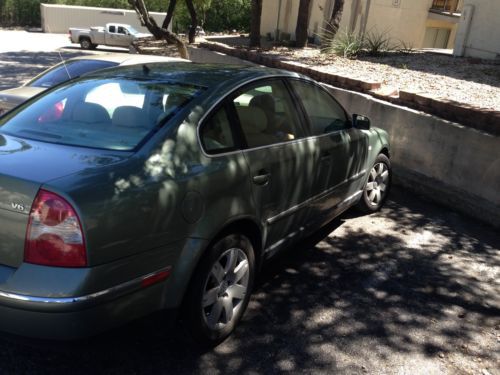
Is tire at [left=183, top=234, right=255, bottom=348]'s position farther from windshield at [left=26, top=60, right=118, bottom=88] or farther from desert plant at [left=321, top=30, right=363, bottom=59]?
desert plant at [left=321, top=30, right=363, bottom=59]

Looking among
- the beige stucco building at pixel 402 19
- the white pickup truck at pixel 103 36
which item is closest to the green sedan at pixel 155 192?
the beige stucco building at pixel 402 19

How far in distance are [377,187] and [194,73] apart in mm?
2751

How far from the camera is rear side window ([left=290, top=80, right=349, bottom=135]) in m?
4.32

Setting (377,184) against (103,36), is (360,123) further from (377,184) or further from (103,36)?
(103,36)

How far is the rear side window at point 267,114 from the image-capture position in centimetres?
358

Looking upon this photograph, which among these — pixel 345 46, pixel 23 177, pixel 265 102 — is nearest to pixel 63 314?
pixel 23 177

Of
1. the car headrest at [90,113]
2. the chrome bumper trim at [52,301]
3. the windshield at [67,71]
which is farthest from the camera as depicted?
the windshield at [67,71]

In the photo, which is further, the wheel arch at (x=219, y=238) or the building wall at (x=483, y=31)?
the building wall at (x=483, y=31)

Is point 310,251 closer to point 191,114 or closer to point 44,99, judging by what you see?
point 191,114

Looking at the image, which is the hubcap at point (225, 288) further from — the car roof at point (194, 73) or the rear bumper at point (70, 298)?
the car roof at point (194, 73)

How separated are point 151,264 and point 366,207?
342cm

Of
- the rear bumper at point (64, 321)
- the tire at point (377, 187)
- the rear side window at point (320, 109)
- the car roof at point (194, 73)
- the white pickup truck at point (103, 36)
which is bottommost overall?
the white pickup truck at point (103, 36)

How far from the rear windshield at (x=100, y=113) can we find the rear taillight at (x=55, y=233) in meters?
0.60

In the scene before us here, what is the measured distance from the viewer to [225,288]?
3.24m
